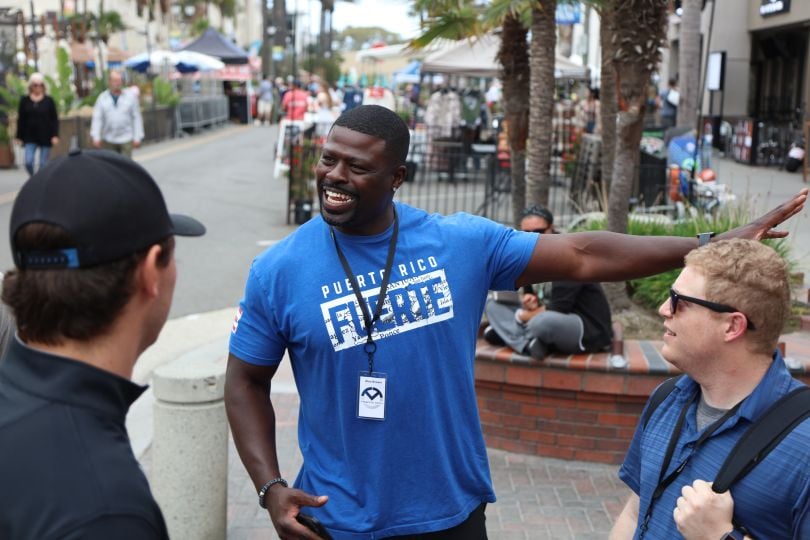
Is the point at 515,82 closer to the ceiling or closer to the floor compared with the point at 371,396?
closer to the ceiling

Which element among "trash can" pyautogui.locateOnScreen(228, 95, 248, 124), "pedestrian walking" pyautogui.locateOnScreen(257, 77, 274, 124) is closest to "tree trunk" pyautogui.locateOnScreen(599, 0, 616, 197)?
"pedestrian walking" pyautogui.locateOnScreen(257, 77, 274, 124)

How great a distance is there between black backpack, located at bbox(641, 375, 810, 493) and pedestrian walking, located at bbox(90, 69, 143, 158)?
15821 millimetres

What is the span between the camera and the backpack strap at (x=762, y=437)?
2255 mm

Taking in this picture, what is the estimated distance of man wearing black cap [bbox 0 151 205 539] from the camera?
4.95 ft

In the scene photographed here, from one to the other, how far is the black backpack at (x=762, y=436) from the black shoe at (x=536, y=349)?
3225mm

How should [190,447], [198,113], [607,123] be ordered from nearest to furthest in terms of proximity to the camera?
1. [190,447]
2. [607,123]
3. [198,113]

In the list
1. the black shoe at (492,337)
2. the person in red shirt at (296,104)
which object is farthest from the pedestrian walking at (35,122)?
the black shoe at (492,337)

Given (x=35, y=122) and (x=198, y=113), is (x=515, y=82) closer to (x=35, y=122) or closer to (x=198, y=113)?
(x=35, y=122)

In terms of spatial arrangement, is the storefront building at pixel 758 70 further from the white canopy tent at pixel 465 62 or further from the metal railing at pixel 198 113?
the metal railing at pixel 198 113

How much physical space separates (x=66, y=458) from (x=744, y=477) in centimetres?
149

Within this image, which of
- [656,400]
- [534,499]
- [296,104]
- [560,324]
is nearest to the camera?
[656,400]

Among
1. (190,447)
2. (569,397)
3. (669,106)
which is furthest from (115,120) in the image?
(669,106)

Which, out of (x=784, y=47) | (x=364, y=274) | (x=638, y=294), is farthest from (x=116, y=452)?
(x=784, y=47)

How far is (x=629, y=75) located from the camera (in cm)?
694
